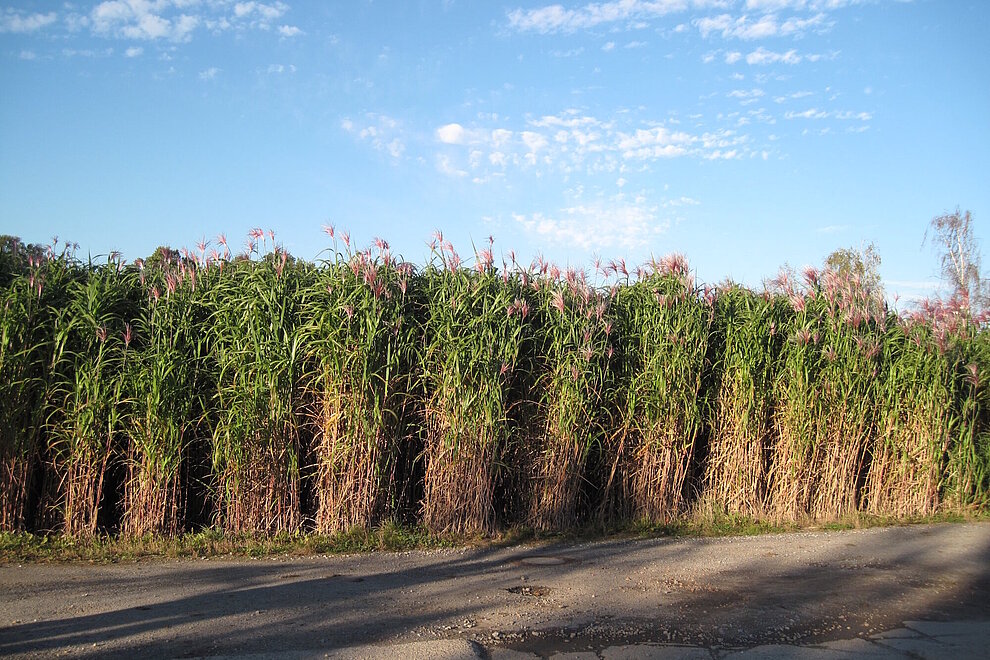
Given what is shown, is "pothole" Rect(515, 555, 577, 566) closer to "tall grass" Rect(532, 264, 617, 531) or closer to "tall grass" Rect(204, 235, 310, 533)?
"tall grass" Rect(532, 264, 617, 531)

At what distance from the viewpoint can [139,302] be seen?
7457 mm

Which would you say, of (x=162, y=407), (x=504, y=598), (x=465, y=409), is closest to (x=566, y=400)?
(x=465, y=409)

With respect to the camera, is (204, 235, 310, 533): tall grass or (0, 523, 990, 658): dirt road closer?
(0, 523, 990, 658): dirt road

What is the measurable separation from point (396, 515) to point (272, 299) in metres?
2.47

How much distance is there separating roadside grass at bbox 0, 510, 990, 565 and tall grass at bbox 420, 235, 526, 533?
29 cm

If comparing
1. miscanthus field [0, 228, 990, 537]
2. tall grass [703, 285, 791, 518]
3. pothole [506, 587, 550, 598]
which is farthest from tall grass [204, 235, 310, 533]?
tall grass [703, 285, 791, 518]

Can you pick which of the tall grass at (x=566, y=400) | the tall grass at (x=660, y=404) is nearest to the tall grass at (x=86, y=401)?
the tall grass at (x=566, y=400)

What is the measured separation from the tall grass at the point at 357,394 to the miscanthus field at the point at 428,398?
0.02 m

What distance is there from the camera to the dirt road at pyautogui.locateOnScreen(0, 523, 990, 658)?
14.8 ft

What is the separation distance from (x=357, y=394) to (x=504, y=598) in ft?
8.58

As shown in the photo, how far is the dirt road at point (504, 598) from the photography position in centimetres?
450

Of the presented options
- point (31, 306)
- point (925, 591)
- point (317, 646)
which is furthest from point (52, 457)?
point (925, 591)

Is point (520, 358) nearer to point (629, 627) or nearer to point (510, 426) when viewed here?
point (510, 426)

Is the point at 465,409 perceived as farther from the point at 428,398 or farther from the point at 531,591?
the point at 531,591
